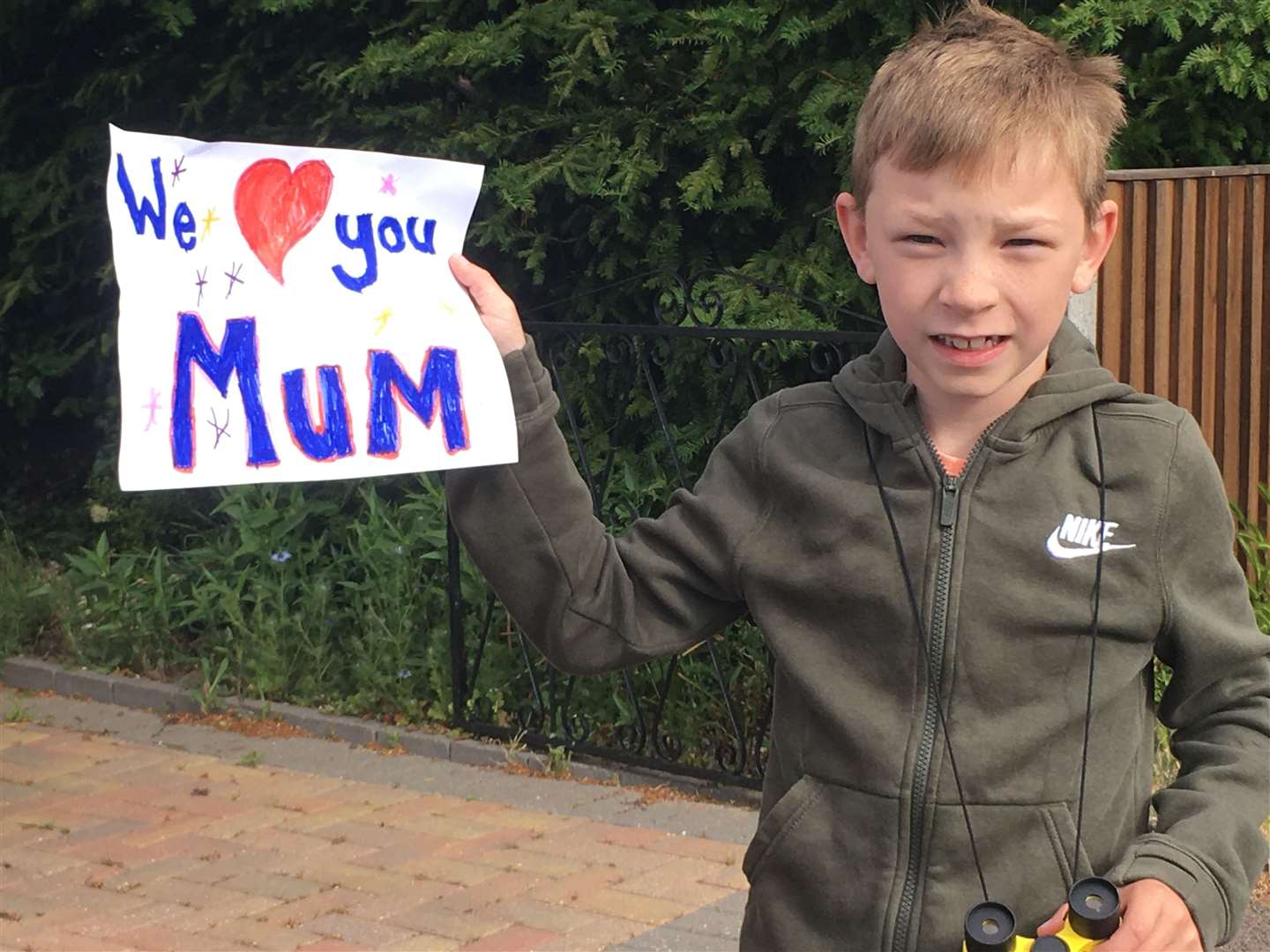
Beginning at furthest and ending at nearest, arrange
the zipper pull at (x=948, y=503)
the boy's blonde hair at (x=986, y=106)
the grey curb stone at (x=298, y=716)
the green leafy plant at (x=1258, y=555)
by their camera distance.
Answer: the grey curb stone at (x=298, y=716)
the green leafy plant at (x=1258, y=555)
the zipper pull at (x=948, y=503)
the boy's blonde hair at (x=986, y=106)

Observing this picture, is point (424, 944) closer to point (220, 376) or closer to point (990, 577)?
point (220, 376)

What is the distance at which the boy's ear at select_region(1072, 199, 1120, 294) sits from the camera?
1924mm

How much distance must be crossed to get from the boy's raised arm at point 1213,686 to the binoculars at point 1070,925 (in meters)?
0.12

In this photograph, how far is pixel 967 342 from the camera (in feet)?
6.06

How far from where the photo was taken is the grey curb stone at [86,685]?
22.3 ft

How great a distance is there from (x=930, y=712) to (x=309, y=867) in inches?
129

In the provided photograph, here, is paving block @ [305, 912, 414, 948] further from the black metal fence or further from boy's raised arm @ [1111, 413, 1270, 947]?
boy's raised arm @ [1111, 413, 1270, 947]

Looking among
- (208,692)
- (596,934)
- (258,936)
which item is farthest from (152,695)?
(596,934)

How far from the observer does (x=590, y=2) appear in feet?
20.9

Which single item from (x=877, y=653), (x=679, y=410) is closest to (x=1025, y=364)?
(x=877, y=653)

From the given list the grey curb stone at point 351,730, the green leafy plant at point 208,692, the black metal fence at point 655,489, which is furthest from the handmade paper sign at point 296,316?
the green leafy plant at point 208,692

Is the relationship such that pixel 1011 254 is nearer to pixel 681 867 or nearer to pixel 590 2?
pixel 681 867

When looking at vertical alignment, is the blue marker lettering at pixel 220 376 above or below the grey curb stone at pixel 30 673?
above

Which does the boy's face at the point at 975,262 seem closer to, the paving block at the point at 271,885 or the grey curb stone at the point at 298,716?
the paving block at the point at 271,885
